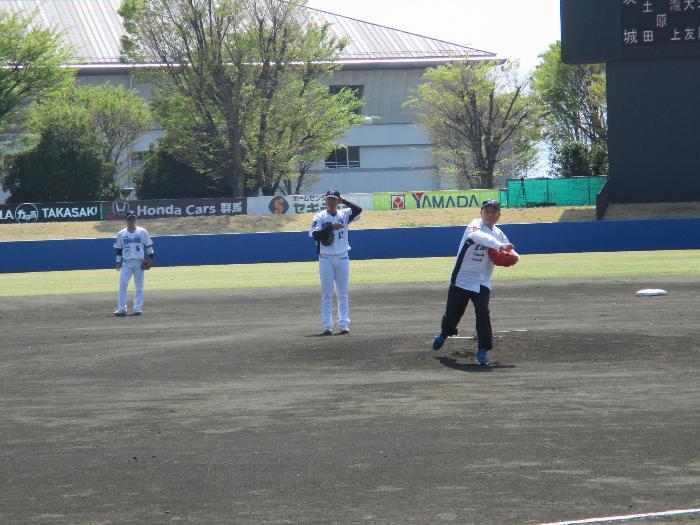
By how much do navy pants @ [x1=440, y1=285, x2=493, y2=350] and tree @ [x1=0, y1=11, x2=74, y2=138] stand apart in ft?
165

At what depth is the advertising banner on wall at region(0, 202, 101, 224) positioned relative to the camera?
52.3m

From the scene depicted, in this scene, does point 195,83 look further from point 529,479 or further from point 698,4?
point 529,479

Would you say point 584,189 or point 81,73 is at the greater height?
point 81,73

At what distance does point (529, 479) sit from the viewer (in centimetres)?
690

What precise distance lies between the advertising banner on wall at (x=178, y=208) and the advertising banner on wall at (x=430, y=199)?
7213 millimetres

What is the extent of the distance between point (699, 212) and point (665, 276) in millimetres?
16981

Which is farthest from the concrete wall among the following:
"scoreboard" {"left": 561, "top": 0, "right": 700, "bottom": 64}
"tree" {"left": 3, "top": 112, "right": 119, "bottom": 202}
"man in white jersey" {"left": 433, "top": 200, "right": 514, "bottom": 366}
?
"man in white jersey" {"left": 433, "top": 200, "right": 514, "bottom": 366}

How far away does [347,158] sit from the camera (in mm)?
83500

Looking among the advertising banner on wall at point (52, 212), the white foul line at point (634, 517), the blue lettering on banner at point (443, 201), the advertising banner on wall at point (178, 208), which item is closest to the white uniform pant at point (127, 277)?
the white foul line at point (634, 517)

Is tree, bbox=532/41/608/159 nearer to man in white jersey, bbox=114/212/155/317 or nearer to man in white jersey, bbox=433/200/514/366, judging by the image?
man in white jersey, bbox=114/212/155/317

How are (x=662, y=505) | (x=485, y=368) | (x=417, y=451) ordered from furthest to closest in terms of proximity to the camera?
(x=485, y=368)
(x=417, y=451)
(x=662, y=505)

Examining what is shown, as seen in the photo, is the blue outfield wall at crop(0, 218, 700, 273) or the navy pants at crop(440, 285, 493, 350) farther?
the blue outfield wall at crop(0, 218, 700, 273)

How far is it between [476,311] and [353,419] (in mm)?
3662

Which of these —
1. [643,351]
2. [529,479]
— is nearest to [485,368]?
[643,351]
